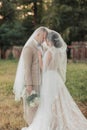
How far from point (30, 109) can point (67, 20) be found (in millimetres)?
21862

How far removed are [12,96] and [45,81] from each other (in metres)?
5.36

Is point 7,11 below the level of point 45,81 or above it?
below

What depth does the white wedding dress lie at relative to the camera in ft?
22.7

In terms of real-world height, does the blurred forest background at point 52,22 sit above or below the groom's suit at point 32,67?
below

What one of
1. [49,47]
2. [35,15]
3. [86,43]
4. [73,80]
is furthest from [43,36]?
[35,15]

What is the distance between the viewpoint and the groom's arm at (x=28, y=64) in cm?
673

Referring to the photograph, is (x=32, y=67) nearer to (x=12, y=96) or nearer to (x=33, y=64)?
(x=33, y=64)

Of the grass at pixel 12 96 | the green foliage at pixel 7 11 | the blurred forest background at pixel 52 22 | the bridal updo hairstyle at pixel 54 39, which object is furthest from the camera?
the green foliage at pixel 7 11

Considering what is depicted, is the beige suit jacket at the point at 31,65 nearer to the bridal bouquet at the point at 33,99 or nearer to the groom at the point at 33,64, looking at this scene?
the groom at the point at 33,64

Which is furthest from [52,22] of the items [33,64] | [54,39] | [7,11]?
[33,64]

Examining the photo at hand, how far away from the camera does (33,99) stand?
6746mm

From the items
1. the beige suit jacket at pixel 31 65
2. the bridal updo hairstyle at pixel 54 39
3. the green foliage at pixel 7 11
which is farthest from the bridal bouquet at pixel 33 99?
the green foliage at pixel 7 11

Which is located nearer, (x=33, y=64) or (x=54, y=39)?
(x=33, y=64)

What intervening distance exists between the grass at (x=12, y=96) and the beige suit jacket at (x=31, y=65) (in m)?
1.61
